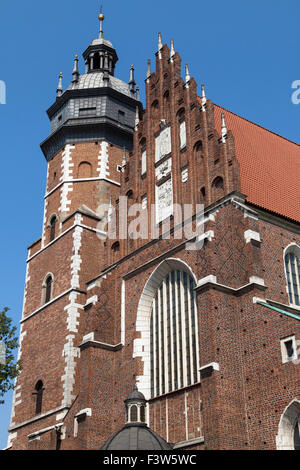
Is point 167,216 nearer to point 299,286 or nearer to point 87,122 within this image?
point 299,286

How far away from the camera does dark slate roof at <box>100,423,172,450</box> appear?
1474 centimetres

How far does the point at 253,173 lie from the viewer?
21.2 m

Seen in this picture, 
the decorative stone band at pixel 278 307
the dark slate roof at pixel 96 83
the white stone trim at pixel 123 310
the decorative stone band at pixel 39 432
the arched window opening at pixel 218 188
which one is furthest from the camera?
the dark slate roof at pixel 96 83

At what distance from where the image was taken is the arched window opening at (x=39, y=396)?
22.7m

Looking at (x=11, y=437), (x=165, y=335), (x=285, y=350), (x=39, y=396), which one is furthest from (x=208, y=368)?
(x=11, y=437)

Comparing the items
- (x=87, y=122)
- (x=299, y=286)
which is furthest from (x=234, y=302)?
(x=87, y=122)

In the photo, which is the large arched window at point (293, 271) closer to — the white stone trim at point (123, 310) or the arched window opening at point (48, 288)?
the white stone trim at point (123, 310)

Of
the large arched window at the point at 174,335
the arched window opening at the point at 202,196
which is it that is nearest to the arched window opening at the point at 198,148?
the arched window opening at the point at 202,196

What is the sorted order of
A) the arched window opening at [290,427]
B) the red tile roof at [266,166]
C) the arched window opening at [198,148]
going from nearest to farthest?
the arched window opening at [290,427], the red tile roof at [266,166], the arched window opening at [198,148]

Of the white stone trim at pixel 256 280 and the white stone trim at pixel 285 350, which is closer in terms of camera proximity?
the white stone trim at pixel 285 350

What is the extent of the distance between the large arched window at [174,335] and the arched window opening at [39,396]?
567cm

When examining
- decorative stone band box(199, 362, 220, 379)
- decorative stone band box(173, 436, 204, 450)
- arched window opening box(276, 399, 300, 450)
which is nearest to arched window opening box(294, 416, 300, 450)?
arched window opening box(276, 399, 300, 450)

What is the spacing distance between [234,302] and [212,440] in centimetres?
→ 365

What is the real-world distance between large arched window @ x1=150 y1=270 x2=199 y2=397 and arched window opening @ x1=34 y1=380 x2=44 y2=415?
Result: 5667 millimetres
